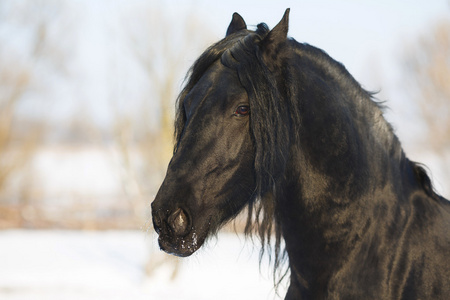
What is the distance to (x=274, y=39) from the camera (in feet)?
7.23

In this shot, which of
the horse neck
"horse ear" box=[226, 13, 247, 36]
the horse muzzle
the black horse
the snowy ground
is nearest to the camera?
the horse muzzle

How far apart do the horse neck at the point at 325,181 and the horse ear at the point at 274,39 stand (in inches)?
4.4

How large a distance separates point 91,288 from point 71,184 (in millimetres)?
19036

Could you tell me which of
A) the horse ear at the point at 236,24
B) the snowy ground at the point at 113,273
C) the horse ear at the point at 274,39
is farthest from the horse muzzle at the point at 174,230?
the snowy ground at the point at 113,273

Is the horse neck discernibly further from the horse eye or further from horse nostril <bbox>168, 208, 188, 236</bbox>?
horse nostril <bbox>168, 208, 188, 236</bbox>

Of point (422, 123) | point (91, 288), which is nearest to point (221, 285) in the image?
point (91, 288)

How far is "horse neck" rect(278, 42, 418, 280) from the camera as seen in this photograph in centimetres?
218

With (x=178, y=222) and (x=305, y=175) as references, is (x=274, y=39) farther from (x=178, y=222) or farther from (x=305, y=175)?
(x=178, y=222)

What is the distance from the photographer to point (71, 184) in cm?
2933

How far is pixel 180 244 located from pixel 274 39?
0.93 meters

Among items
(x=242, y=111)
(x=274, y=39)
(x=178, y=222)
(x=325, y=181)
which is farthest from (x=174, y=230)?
(x=274, y=39)

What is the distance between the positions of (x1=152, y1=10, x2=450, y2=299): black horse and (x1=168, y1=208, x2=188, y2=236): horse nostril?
0.04 meters

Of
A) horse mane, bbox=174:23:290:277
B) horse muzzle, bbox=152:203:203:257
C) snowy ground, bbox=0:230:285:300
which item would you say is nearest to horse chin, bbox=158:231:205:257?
horse muzzle, bbox=152:203:203:257

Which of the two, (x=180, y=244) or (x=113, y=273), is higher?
(x=180, y=244)
